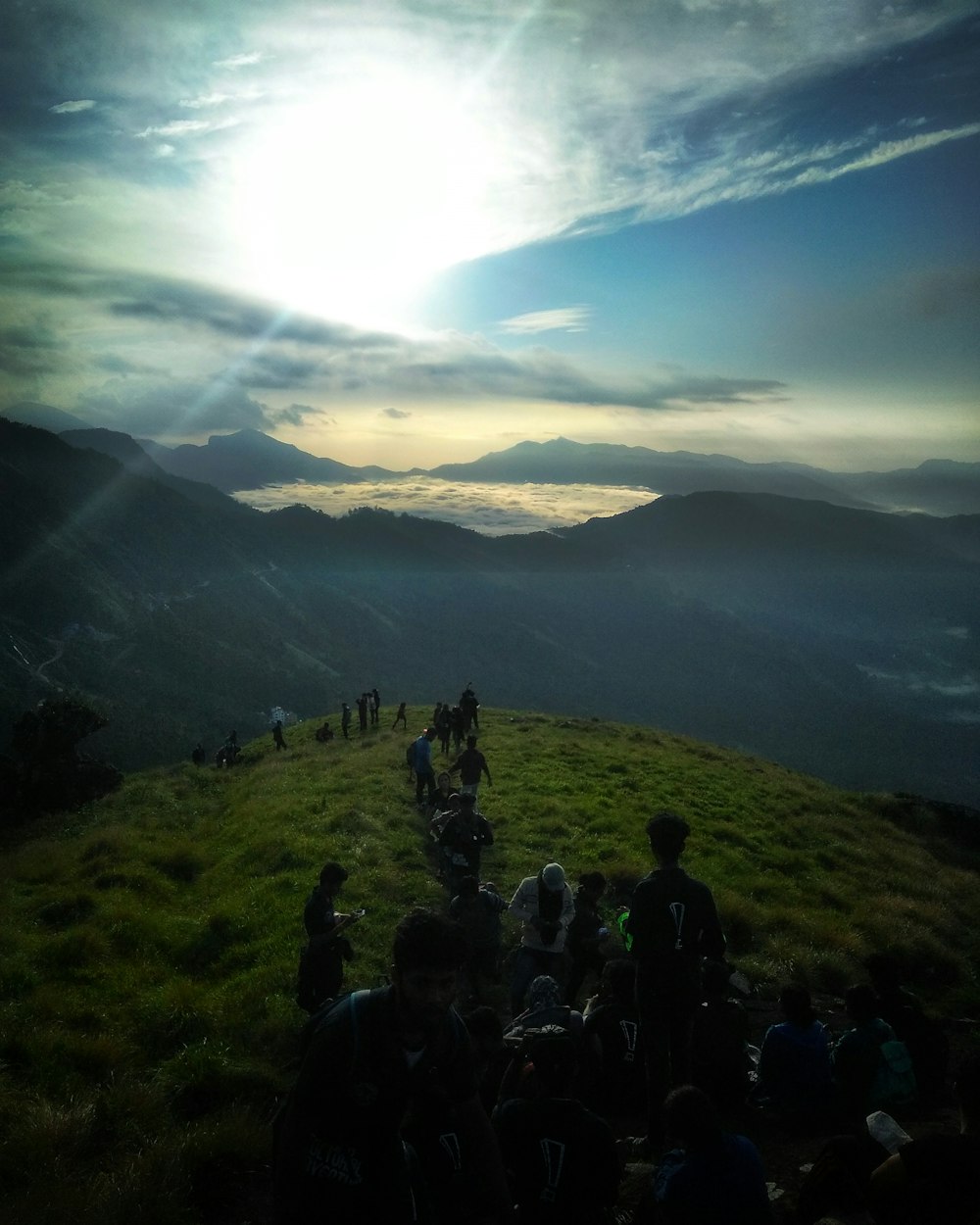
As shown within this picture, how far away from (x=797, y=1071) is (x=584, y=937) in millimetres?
2657

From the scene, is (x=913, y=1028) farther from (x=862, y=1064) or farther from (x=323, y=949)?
(x=323, y=949)

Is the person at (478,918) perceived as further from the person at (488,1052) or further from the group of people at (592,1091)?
the person at (488,1052)

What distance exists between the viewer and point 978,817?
24688 mm

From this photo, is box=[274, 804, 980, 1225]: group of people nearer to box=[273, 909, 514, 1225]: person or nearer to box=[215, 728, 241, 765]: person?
box=[273, 909, 514, 1225]: person

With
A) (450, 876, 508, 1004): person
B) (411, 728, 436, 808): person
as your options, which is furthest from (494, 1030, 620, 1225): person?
(411, 728, 436, 808): person

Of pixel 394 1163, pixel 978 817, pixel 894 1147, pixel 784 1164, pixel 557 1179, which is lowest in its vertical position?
pixel 978 817

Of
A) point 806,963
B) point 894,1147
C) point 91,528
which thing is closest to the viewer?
point 894,1147

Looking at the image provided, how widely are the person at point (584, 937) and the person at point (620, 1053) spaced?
1644 millimetres

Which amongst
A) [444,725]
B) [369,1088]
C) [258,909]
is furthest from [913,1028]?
[444,725]

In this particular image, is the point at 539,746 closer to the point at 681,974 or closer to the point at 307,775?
the point at 307,775

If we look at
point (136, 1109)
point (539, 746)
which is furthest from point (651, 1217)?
point (539, 746)

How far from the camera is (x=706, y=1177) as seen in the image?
404 cm

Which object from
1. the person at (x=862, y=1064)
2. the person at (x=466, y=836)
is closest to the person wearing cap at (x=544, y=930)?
the person at (x=466, y=836)

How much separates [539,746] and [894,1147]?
945 inches
